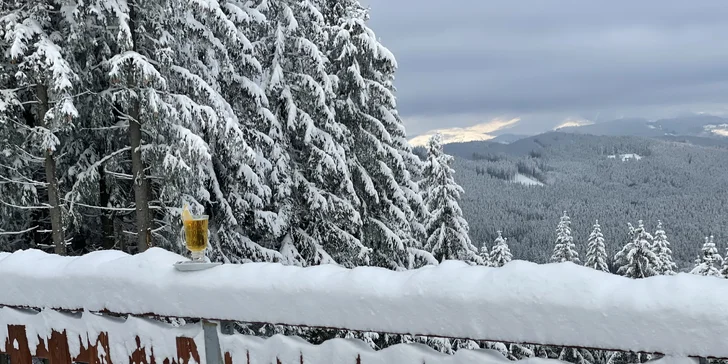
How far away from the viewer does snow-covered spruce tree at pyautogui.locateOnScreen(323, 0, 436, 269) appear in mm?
15062

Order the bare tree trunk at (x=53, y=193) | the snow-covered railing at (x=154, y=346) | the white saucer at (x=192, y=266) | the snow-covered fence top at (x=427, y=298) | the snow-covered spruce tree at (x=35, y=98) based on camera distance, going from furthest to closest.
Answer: the bare tree trunk at (x=53, y=193), the snow-covered spruce tree at (x=35, y=98), the white saucer at (x=192, y=266), the snow-covered railing at (x=154, y=346), the snow-covered fence top at (x=427, y=298)

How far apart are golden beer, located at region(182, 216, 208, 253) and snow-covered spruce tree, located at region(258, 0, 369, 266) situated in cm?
1119

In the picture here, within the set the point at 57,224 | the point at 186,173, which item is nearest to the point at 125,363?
the point at 186,173

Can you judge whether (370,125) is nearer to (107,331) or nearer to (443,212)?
(443,212)

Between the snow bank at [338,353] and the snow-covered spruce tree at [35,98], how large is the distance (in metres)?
9.60

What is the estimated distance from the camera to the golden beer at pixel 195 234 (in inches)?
101

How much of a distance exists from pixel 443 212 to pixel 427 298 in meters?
18.4

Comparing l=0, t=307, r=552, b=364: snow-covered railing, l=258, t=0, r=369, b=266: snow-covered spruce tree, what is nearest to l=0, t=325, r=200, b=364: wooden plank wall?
l=0, t=307, r=552, b=364: snow-covered railing

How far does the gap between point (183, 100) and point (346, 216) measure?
17.9ft

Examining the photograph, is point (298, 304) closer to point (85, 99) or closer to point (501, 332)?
point (501, 332)

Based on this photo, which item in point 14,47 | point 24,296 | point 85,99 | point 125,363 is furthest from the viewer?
point 85,99

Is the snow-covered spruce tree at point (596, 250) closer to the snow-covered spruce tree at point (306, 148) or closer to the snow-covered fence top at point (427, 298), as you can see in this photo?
the snow-covered spruce tree at point (306, 148)

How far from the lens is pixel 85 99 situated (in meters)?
12.6

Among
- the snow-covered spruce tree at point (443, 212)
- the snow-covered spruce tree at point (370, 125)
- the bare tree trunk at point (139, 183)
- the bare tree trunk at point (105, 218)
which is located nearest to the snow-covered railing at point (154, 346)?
the bare tree trunk at point (139, 183)
